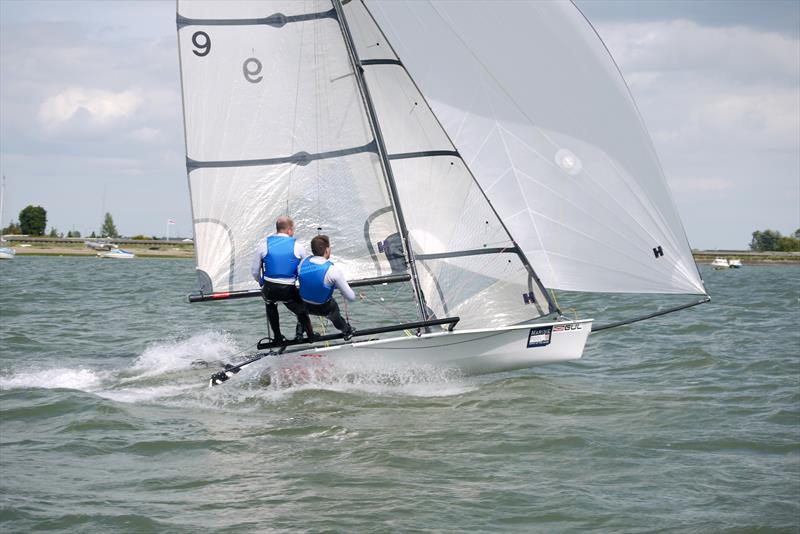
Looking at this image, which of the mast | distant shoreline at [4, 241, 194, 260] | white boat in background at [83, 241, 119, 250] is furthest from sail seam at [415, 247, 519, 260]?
white boat in background at [83, 241, 119, 250]

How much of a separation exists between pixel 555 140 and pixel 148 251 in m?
67.6

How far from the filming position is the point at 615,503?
5.70 m

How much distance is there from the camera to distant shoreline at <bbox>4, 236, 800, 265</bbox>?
66.3 metres

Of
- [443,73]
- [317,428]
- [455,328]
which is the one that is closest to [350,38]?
[443,73]

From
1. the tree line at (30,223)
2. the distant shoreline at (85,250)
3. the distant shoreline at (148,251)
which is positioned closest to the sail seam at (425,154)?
the distant shoreline at (148,251)

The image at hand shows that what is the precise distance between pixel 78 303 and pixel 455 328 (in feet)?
41.7

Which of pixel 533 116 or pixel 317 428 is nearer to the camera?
pixel 317 428

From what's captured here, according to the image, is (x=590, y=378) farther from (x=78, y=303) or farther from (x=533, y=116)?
(x=78, y=303)

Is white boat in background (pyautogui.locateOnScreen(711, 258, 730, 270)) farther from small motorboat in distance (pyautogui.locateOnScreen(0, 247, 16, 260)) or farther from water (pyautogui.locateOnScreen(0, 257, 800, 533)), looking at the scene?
water (pyautogui.locateOnScreen(0, 257, 800, 533))

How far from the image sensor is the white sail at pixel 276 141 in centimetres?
912

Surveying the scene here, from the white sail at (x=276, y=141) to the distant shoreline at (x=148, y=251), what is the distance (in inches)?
2258

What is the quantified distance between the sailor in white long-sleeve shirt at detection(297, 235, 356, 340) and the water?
933mm

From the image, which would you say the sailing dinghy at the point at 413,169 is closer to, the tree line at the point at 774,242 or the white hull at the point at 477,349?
the white hull at the point at 477,349

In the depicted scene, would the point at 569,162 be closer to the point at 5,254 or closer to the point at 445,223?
the point at 445,223
